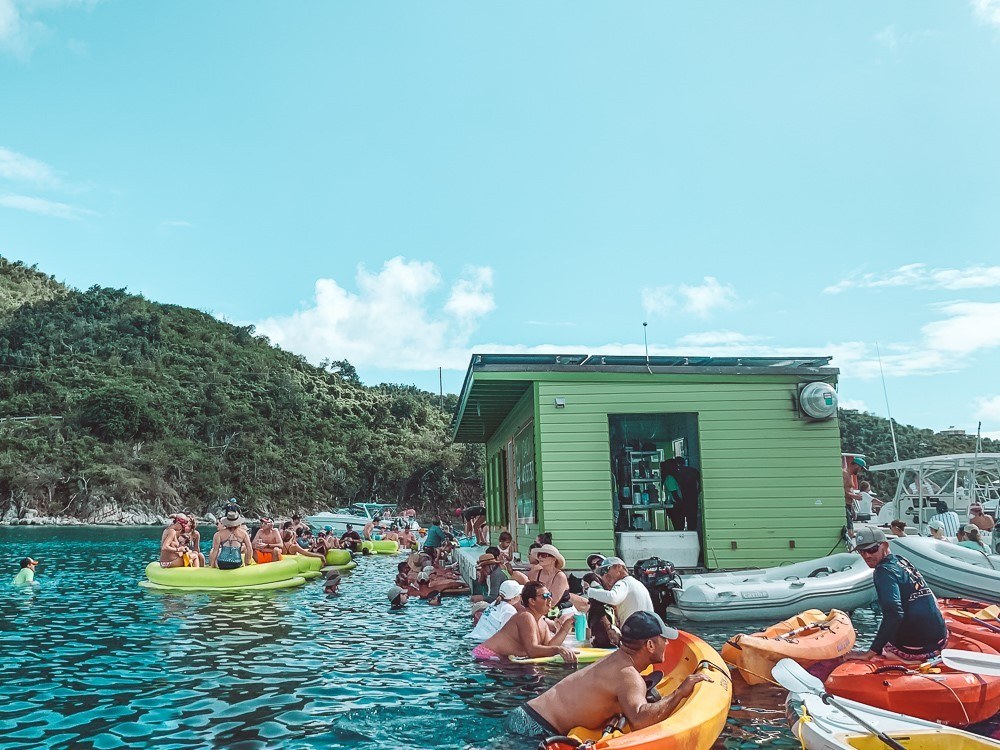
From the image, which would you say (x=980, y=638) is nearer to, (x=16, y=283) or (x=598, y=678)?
(x=598, y=678)

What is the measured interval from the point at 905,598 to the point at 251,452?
5212 cm

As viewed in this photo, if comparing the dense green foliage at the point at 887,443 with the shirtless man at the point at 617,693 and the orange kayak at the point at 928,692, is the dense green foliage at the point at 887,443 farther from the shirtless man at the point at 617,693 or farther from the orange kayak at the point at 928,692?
the shirtless man at the point at 617,693

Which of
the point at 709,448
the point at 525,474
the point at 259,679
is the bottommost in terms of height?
the point at 259,679

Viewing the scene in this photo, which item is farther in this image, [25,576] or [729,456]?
[25,576]

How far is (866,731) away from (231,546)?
13.0 metres

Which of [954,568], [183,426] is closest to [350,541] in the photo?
[954,568]

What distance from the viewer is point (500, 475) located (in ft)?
65.3

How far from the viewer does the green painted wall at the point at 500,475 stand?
13.7m

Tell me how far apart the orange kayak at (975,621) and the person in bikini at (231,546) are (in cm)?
1211

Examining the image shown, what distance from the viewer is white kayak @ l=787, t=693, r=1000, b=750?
4449 mm

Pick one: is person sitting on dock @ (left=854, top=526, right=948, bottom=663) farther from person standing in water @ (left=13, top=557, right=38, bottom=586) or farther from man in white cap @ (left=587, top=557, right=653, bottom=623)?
person standing in water @ (left=13, top=557, right=38, bottom=586)

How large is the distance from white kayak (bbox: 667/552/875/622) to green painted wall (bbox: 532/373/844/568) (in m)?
1.67

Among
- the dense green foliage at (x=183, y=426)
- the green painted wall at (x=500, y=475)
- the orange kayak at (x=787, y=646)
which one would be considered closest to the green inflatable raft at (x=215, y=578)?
the green painted wall at (x=500, y=475)

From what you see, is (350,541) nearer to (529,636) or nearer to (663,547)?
(663,547)
